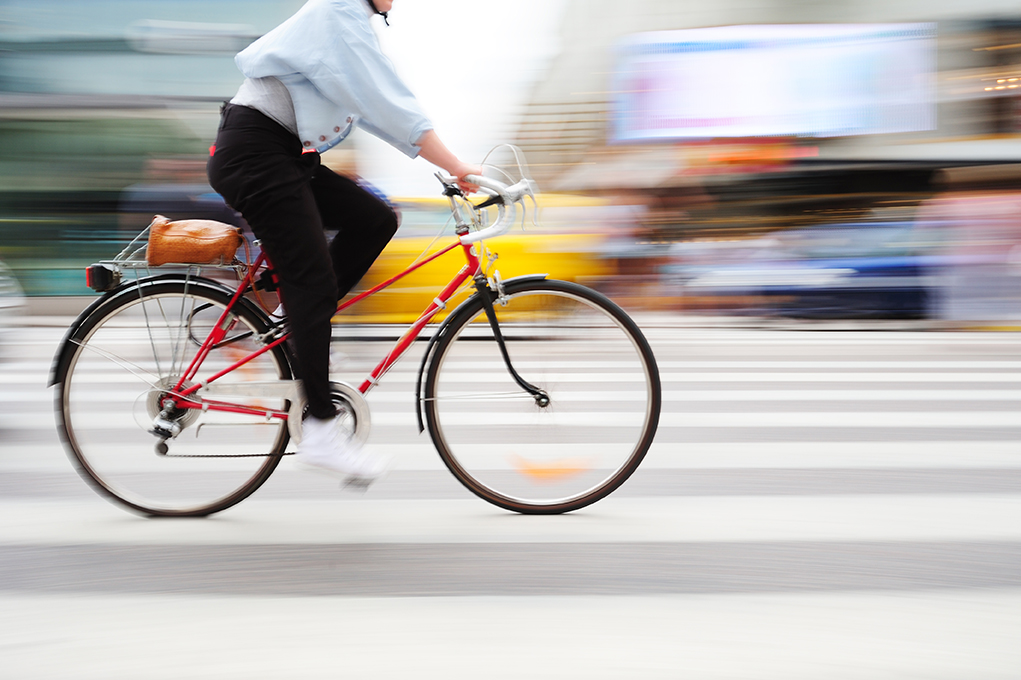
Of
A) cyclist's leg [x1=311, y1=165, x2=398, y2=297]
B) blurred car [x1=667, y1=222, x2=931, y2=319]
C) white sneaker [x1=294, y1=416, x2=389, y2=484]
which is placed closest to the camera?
white sneaker [x1=294, y1=416, x2=389, y2=484]

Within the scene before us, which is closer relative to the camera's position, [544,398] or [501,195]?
[501,195]

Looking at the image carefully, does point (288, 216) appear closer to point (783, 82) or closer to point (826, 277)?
point (826, 277)

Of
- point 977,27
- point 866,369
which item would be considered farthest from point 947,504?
point 977,27

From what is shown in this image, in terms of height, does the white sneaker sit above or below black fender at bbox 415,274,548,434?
below

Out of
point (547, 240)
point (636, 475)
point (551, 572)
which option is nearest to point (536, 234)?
point (547, 240)

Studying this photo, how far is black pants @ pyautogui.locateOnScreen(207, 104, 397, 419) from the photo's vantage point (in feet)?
9.79

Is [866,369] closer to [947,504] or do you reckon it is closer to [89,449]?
[947,504]

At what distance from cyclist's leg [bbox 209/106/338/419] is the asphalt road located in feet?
0.80

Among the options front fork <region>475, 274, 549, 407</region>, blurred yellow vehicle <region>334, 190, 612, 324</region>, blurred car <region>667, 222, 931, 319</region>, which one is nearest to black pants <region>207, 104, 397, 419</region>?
front fork <region>475, 274, 549, 407</region>

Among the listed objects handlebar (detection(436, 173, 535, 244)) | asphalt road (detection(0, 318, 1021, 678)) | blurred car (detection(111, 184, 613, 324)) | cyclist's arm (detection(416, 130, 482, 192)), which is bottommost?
asphalt road (detection(0, 318, 1021, 678))

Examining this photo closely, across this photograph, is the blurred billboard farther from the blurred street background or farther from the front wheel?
the front wheel

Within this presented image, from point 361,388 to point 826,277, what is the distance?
937cm

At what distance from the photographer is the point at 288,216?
300cm

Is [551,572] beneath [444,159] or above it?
beneath
